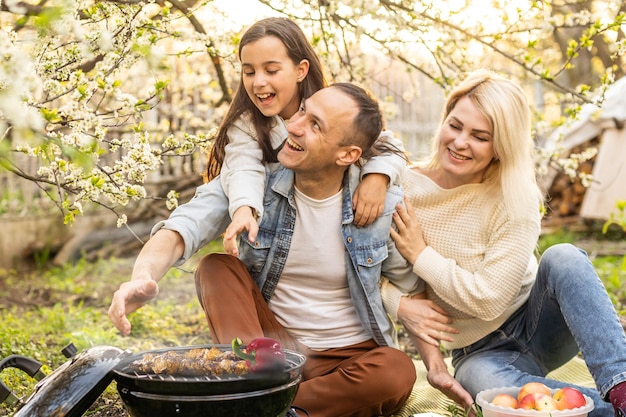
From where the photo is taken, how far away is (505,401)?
2.45 meters

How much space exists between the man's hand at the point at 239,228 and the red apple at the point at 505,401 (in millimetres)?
928

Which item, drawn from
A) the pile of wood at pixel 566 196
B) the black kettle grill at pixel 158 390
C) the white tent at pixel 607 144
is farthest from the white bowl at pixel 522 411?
the pile of wood at pixel 566 196

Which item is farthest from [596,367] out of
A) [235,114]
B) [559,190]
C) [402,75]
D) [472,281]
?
[402,75]

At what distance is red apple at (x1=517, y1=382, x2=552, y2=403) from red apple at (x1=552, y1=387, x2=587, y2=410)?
0.20ft

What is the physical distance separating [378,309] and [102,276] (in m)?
3.92

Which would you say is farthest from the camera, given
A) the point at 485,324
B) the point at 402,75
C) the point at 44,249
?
the point at 402,75

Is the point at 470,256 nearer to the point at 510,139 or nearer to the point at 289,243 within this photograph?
the point at 510,139

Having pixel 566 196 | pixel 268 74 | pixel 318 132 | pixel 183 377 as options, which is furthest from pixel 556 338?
pixel 566 196

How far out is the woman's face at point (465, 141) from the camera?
278 centimetres

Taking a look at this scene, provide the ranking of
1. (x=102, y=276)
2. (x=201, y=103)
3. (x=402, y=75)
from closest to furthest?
(x=102, y=276), (x=201, y=103), (x=402, y=75)

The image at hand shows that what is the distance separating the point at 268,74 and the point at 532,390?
1.38 metres

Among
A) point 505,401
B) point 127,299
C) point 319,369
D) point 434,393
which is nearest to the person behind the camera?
point 127,299

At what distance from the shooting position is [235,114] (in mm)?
2838

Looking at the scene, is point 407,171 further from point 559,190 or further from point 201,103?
point 559,190
